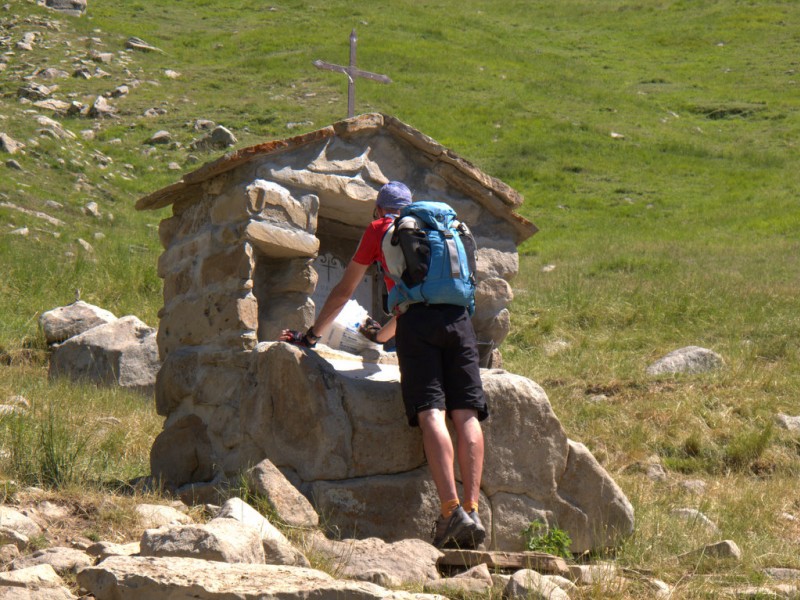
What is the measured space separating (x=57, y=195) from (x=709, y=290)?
906 cm

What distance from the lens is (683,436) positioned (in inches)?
315

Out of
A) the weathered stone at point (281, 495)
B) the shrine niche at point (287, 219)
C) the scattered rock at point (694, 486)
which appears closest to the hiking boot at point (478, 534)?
the weathered stone at point (281, 495)

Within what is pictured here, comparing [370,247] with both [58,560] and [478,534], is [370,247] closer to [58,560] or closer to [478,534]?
[478,534]

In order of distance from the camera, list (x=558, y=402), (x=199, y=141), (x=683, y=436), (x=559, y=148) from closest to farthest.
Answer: (x=683, y=436) → (x=558, y=402) → (x=199, y=141) → (x=559, y=148)

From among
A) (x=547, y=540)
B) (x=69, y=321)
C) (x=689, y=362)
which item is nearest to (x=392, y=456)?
(x=547, y=540)

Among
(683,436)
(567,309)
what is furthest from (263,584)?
(567,309)

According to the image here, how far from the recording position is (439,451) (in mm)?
4637

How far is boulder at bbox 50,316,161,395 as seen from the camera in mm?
8734

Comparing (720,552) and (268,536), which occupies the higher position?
(268,536)

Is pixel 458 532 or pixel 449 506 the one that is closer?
pixel 458 532

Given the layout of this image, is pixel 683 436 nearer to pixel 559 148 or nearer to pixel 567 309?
pixel 567 309

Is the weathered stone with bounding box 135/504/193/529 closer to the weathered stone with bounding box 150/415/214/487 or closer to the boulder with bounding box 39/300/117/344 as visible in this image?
the weathered stone with bounding box 150/415/214/487

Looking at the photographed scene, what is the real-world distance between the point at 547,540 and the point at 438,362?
1006 millimetres

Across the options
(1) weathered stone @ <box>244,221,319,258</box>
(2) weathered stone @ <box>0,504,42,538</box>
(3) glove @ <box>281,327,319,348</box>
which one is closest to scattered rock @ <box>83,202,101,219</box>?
(1) weathered stone @ <box>244,221,319,258</box>
